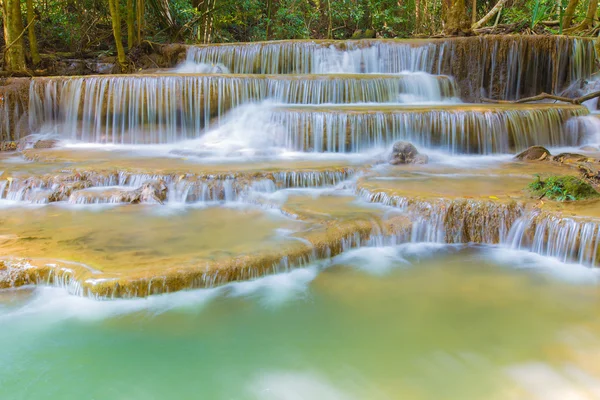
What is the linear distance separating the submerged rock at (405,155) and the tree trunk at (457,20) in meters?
6.54

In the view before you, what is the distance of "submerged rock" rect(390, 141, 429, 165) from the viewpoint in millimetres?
7637

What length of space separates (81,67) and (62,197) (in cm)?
807

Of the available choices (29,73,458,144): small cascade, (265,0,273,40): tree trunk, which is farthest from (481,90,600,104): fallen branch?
(265,0,273,40): tree trunk

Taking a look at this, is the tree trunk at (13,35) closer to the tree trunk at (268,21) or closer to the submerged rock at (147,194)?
the submerged rock at (147,194)

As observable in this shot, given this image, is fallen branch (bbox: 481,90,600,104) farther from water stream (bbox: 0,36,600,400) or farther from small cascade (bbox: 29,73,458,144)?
small cascade (bbox: 29,73,458,144)

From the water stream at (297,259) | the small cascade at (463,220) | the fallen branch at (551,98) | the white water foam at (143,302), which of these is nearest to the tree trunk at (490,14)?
the fallen branch at (551,98)

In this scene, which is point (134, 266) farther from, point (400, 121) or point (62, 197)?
point (400, 121)

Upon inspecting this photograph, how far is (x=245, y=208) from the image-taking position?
602 cm

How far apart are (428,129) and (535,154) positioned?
66.2 inches

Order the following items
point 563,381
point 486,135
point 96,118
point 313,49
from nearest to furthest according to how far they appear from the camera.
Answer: point 563,381 → point 486,135 → point 96,118 → point 313,49

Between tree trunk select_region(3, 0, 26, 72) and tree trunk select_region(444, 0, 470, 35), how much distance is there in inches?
390

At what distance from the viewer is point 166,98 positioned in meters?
9.72

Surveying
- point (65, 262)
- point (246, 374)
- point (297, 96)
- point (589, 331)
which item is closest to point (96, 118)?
point (297, 96)

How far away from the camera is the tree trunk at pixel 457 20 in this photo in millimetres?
12883
